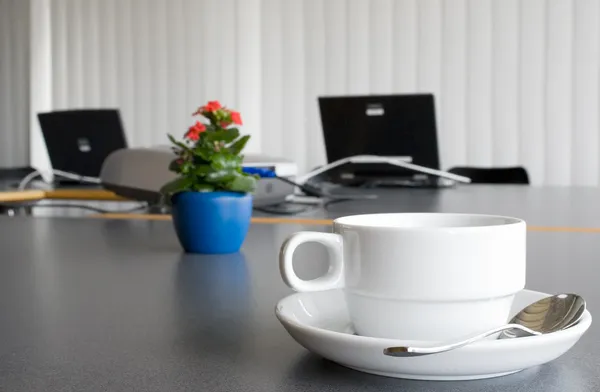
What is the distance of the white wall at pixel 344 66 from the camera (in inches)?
164

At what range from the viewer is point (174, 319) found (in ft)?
1.89

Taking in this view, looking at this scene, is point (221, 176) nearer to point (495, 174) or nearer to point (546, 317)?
point (546, 317)

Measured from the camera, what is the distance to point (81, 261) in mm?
906

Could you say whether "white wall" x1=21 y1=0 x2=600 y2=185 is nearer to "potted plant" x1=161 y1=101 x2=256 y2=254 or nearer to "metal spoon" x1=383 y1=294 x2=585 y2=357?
"potted plant" x1=161 y1=101 x2=256 y2=254

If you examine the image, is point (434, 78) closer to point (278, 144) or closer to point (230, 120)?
point (278, 144)

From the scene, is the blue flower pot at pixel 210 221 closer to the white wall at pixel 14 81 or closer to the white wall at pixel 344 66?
the white wall at pixel 344 66

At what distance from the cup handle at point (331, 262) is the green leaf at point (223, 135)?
0.50 m

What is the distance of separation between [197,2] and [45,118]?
2.01m

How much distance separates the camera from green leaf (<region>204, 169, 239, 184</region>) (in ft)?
3.21

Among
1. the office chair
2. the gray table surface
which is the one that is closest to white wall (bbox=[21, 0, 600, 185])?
the office chair

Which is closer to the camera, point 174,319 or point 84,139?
point 174,319

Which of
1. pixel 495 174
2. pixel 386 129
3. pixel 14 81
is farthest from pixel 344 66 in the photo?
pixel 14 81

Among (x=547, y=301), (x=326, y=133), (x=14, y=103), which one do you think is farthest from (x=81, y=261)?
(x=14, y=103)

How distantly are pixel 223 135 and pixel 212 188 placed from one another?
0.23ft
